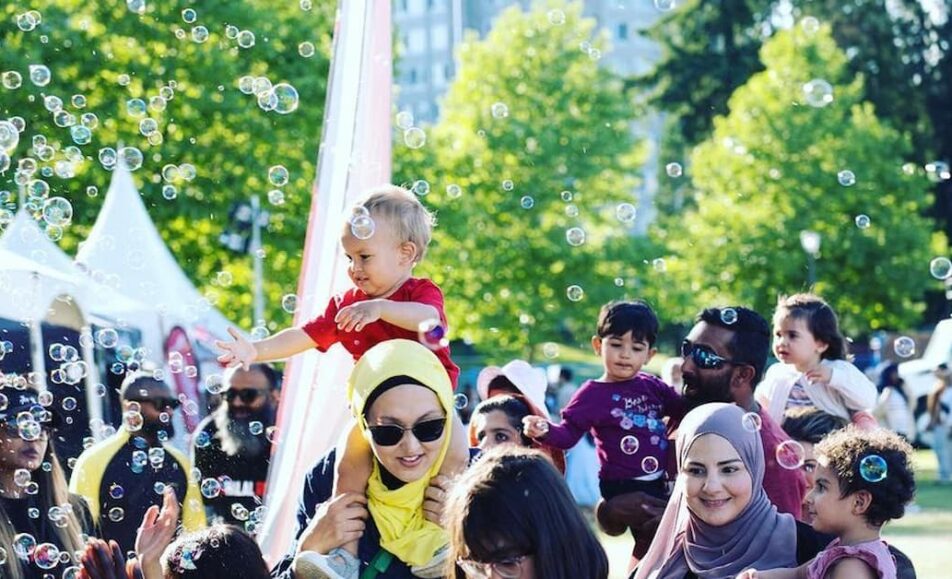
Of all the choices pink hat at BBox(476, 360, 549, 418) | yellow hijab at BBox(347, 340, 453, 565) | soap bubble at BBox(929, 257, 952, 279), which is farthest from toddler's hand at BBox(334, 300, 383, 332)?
soap bubble at BBox(929, 257, 952, 279)

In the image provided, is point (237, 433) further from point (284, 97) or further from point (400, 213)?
point (400, 213)

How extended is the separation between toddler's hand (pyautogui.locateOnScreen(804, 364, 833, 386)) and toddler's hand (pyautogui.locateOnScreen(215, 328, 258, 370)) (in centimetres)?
270

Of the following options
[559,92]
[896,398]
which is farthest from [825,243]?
[896,398]

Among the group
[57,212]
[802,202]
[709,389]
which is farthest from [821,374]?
[802,202]

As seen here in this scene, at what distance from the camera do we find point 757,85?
110 ft

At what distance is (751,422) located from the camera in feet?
15.0

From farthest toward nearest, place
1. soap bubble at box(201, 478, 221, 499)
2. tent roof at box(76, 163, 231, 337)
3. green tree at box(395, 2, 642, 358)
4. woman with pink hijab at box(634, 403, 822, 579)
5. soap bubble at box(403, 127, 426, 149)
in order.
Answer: green tree at box(395, 2, 642, 358)
tent roof at box(76, 163, 231, 337)
soap bubble at box(403, 127, 426, 149)
soap bubble at box(201, 478, 221, 499)
woman with pink hijab at box(634, 403, 822, 579)

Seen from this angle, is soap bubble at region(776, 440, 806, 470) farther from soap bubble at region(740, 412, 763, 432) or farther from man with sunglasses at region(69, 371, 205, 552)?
man with sunglasses at region(69, 371, 205, 552)

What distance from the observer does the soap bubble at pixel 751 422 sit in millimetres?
4359

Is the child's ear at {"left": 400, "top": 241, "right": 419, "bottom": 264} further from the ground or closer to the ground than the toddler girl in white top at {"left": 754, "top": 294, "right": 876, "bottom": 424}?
further from the ground

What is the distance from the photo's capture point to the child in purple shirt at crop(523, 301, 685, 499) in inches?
222

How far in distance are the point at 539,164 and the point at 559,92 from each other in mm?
2213

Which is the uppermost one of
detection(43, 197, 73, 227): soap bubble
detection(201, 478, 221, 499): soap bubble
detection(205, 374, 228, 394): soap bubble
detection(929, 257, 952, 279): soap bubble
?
detection(43, 197, 73, 227): soap bubble

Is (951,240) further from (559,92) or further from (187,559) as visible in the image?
(187,559)
